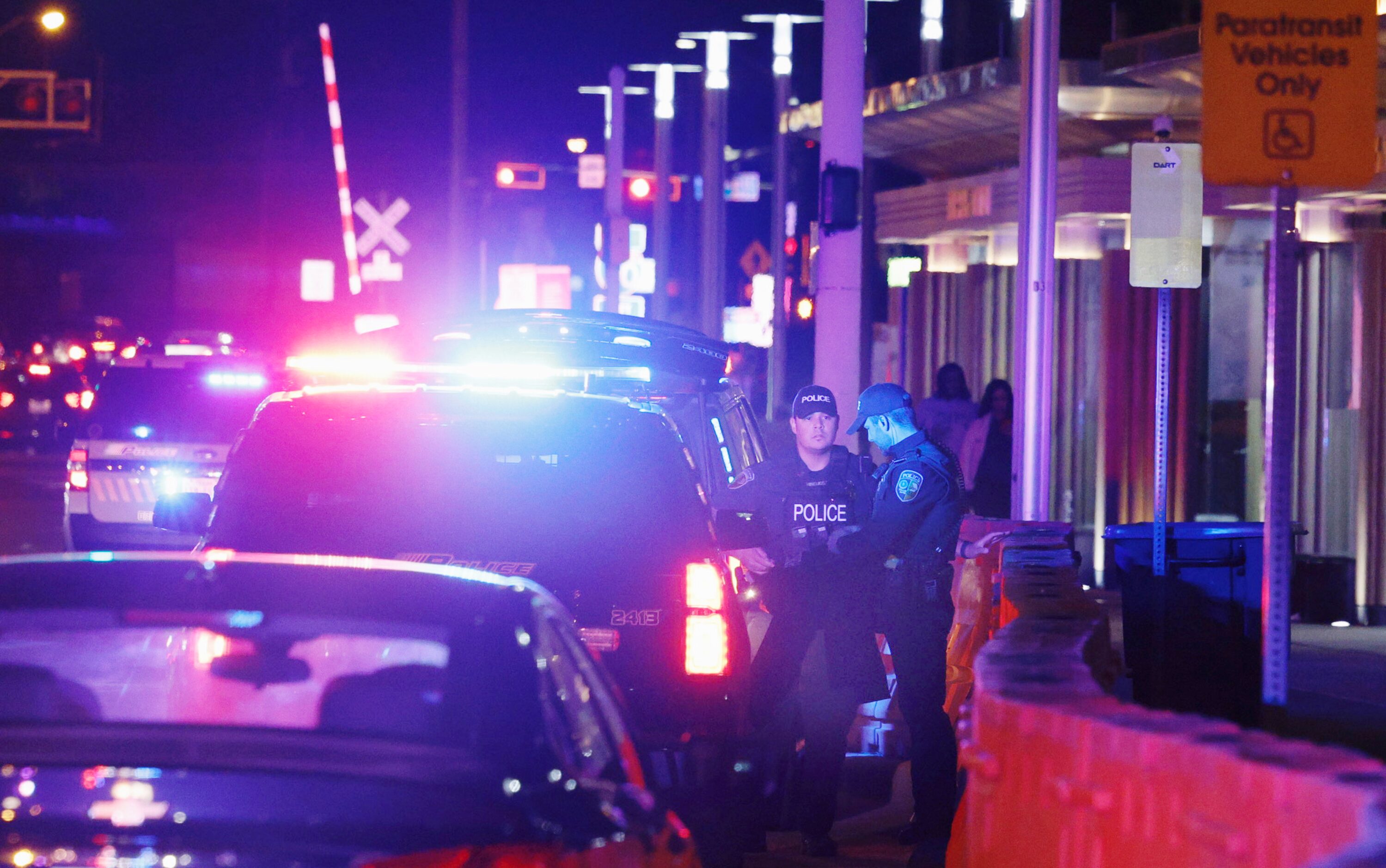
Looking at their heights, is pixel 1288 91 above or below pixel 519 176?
below

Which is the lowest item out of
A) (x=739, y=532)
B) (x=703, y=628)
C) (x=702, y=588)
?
(x=703, y=628)

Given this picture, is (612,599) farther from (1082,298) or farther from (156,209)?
(156,209)

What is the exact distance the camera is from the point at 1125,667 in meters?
11.9

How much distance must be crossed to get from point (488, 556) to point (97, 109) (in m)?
27.5

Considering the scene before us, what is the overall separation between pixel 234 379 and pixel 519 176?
18863 mm

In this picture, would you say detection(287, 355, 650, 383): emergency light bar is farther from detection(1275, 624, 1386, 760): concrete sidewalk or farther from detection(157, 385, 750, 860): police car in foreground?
detection(1275, 624, 1386, 760): concrete sidewalk

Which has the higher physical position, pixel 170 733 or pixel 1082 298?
pixel 1082 298

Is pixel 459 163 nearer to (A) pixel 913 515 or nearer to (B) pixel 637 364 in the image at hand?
(B) pixel 637 364

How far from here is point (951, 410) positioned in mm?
19156

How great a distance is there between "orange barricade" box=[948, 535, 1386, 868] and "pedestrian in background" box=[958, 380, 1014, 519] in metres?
11.5

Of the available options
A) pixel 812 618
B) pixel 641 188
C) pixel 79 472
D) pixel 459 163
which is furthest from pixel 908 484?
pixel 641 188

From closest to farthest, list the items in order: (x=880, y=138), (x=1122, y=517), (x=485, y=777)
A: (x=485, y=777)
(x=1122, y=517)
(x=880, y=138)

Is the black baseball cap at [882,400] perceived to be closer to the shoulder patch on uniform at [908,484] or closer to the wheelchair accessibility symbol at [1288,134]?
the shoulder patch on uniform at [908,484]

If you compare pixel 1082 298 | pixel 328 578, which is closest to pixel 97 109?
pixel 1082 298
